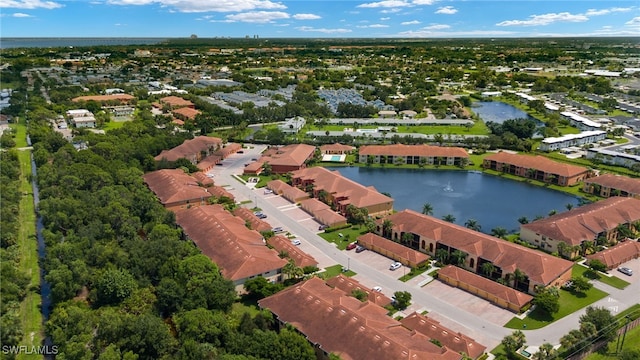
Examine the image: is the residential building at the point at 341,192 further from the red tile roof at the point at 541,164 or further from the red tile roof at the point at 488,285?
the red tile roof at the point at 541,164

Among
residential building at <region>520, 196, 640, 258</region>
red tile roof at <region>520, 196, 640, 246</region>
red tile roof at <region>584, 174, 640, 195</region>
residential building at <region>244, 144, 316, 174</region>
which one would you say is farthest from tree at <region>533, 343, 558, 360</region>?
residential building at <region>244, 144, 316, 174</region>

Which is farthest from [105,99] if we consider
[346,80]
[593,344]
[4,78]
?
[593,344]

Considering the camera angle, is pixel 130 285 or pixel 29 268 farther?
pixel 29 268

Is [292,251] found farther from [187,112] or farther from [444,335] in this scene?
[187,112]

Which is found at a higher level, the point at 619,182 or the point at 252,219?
the point at 619,182

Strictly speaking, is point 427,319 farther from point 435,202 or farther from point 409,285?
point 435,202

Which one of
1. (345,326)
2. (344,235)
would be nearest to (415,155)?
(344,235)
